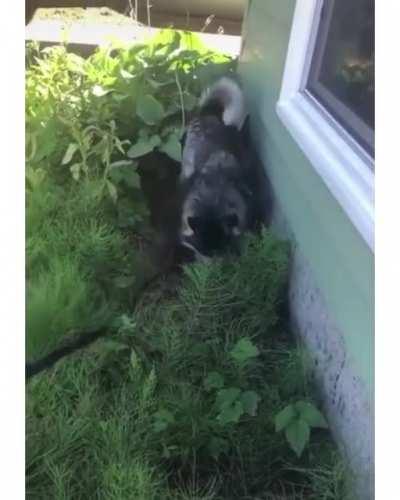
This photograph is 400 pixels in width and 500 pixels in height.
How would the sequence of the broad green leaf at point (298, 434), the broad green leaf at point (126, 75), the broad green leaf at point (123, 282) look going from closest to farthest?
the broad green leaf at point (298, 434), the broad green leaf at point (123, 282), the broad green leaf at point (126, 75)

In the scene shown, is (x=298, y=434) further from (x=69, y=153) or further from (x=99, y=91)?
(x=99, y=91)

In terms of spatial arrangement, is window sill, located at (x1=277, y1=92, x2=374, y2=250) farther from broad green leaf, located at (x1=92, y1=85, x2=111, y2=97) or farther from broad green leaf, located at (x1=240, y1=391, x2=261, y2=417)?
broad green leaf, located at (x1=92, y1=85, x2=111, y2=97)

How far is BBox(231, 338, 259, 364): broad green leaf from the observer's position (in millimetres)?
1905

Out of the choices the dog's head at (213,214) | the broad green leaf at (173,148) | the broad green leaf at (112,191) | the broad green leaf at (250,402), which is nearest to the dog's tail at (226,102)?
the broad green leaf at (173,148)

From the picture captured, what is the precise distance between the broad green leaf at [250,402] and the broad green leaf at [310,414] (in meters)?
0.11

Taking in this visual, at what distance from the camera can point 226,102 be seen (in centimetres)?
299

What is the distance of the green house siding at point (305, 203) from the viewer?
1702 millimetres

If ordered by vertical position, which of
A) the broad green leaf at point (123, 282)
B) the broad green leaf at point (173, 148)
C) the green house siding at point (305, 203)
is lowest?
the broad green leaf at point (123, 282)

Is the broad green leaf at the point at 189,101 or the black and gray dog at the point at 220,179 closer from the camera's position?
the black and gray dog at the point at 220,179

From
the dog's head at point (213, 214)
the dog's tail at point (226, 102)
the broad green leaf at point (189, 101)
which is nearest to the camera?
the dog's head at point (213, 214)

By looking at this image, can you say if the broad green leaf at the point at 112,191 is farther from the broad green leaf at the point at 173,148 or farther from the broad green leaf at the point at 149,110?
the broad green leaf at the point at 149,110

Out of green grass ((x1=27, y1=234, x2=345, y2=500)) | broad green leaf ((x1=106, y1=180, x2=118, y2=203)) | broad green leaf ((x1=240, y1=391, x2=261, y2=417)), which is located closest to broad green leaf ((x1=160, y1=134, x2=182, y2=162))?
broad green leaf ((x1=106, y1=180, x2=118, y2=203))

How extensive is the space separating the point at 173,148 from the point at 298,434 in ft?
5.01

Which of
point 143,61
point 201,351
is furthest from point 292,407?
point 143,61
